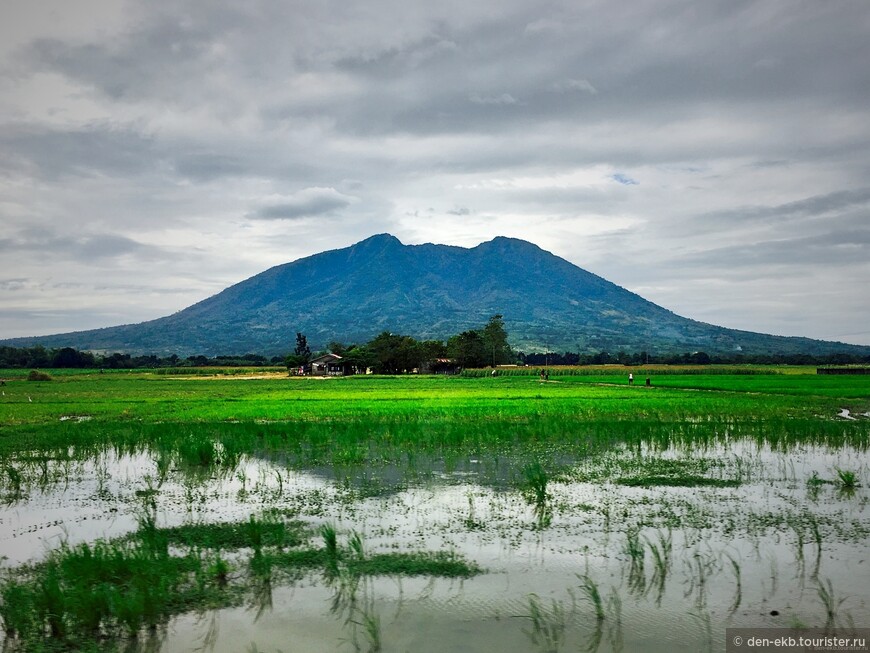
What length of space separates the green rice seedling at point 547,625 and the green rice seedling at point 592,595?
1.02ft

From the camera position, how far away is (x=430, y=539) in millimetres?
8406

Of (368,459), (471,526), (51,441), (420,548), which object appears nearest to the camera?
(420,548)

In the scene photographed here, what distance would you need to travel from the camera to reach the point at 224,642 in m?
5.62

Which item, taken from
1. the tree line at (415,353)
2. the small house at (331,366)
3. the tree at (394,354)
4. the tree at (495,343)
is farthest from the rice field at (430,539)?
the tree at (495,343)

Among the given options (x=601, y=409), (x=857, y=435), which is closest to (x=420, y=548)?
(x=857, y=435)

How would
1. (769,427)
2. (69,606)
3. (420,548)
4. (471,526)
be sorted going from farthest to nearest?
(769,427) → (471,526) → (420,548) → (69,606)

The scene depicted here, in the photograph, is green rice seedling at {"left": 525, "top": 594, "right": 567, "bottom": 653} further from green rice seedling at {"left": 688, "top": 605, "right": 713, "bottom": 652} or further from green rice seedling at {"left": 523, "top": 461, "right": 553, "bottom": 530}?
green rice seedling at {"left": 523, "top": 461, "right": 553, "bottom": 530}

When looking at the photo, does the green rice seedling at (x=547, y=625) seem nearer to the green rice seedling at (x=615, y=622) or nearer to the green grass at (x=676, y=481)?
the green rice seedling at (x=615, y=622)

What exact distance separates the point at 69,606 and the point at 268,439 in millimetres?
11645

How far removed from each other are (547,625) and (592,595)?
0.63m

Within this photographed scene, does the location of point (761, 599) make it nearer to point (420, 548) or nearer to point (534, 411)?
point (420, 548)

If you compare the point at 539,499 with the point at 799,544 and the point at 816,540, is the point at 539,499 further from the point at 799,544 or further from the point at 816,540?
the point at 816,540

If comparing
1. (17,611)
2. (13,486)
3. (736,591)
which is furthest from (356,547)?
(13,486)

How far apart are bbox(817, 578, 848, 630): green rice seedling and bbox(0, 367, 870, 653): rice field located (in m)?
0.04
